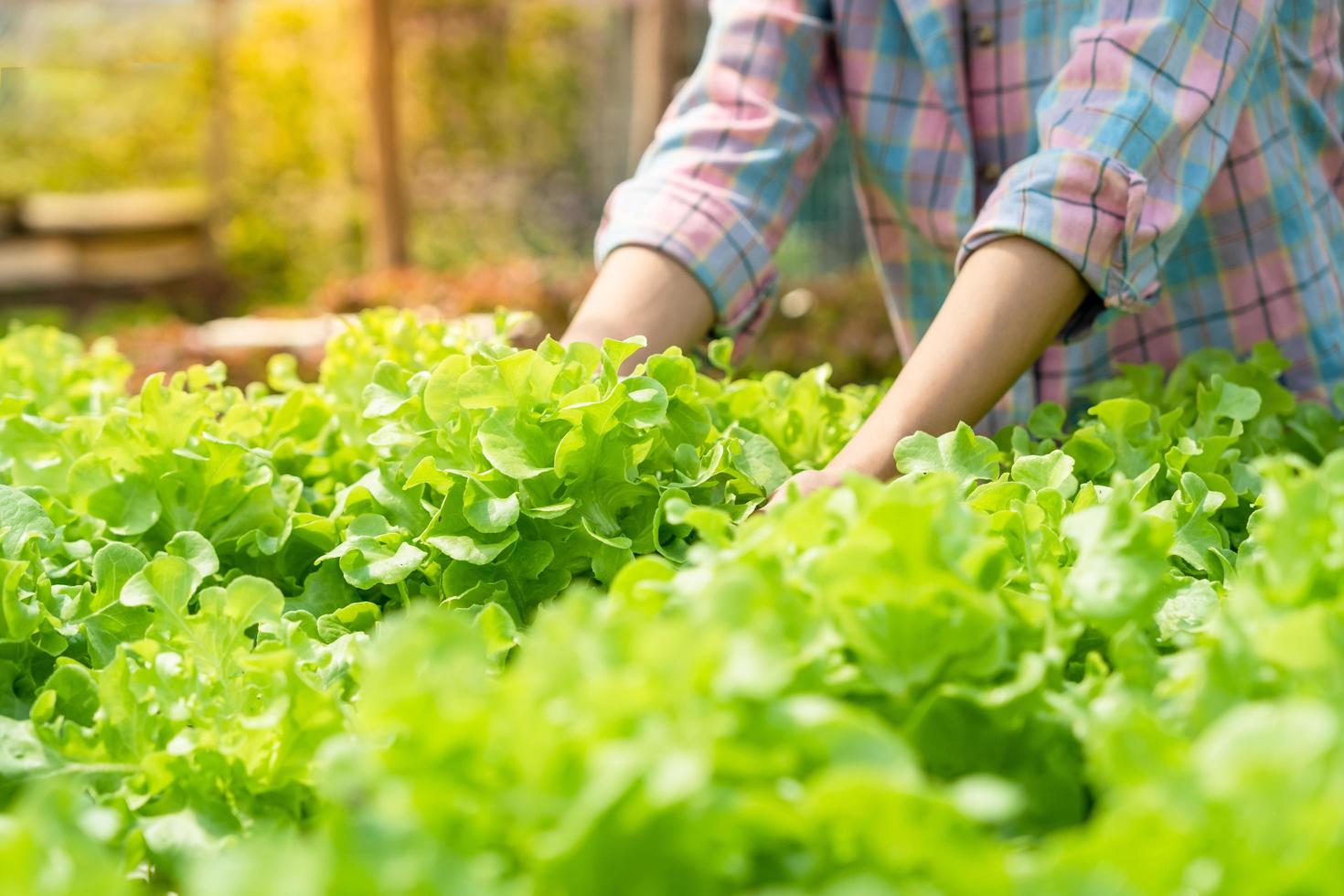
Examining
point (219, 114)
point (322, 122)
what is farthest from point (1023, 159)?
point (322, 122)

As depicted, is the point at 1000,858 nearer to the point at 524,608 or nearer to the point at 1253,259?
the point at 524,608

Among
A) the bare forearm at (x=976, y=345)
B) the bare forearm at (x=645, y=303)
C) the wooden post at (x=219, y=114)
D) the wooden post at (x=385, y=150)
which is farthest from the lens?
the wooden post at (x=219, y=114)

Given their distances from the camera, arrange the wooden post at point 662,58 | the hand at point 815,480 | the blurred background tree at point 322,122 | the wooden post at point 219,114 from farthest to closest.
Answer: the blurred background tree at point 322,122 → the wooden post at point 219,114 → the wooden post at point 662,58 → the hand at point 815,480

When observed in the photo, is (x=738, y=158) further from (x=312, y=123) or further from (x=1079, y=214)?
(x=312, y=123)

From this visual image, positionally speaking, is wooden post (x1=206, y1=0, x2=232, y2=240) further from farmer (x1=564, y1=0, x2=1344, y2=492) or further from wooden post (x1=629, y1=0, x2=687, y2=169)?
farmer (x1=564, y1=0, x2=1344, y2=492)

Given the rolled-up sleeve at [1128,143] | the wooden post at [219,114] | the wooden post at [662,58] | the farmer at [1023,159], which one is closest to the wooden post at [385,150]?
the wooden post at [662,58]

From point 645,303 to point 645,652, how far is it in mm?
949

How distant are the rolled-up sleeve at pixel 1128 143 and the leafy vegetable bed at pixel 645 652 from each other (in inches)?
6.7

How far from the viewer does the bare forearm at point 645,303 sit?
1.42 m

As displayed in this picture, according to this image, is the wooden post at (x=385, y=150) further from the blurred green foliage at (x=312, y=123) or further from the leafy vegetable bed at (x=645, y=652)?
the leafy vegetable bed at (x=645, y=652)

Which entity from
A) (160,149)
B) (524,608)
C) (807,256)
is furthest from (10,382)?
(160,149)

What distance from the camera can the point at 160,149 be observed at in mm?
11414

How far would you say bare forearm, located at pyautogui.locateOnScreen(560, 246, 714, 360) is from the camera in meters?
1.42

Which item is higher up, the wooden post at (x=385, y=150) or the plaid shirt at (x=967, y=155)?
the plaid shirt at (x=967, y=155)
